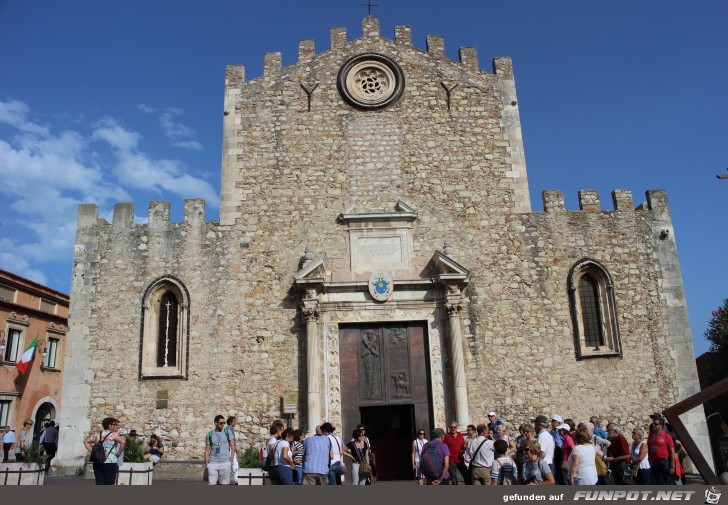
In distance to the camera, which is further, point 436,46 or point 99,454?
point 436,46

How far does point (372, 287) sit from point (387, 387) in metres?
2.32

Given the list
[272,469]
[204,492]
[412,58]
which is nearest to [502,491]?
[204,492]

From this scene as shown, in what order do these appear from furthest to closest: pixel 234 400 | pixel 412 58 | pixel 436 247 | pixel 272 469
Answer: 1. pixel 412 58
2. pixel 436 247
3. pixel 234 400
4. pixel 272 469

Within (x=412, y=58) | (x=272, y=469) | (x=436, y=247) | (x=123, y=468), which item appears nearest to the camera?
(x=272, y=469)

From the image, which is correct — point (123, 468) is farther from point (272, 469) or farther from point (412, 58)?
point (412, 58)

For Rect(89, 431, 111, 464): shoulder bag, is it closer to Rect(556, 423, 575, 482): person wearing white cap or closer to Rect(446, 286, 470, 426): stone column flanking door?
Rect(556, 423, 575, 482): person wearing white cap

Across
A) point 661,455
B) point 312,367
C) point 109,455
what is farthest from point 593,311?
point 109,455

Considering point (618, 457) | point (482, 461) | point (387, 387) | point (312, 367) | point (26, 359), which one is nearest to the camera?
point (482, 461)

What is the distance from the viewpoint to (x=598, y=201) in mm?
15797

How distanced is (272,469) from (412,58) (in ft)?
37.9

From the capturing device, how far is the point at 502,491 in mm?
6859

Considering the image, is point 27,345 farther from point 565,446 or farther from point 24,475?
point 565,446

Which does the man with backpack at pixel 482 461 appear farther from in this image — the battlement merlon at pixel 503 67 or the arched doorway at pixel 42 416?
the arched doorway at pixel 42 416

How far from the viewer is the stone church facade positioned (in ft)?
47.1
